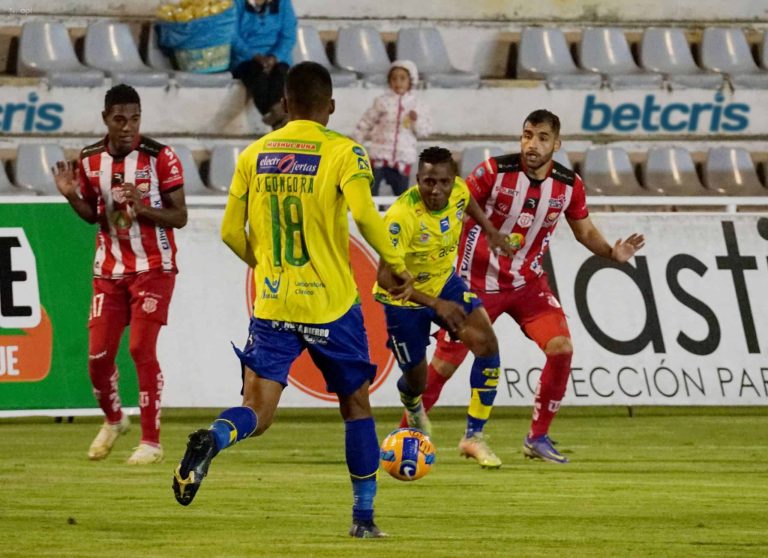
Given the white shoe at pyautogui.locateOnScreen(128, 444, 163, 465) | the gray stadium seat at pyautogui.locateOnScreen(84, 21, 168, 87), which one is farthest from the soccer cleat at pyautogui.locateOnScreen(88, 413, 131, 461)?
the gray stadium seat at pyautogui.locateOnScreen(84, 21, 168, 87)

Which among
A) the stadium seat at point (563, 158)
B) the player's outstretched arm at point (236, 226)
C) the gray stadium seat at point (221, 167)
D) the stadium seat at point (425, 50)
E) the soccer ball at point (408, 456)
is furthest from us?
the stadium seat at point (425, 50)

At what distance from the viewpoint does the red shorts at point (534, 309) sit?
10.5m

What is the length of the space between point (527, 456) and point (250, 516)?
3.31 m

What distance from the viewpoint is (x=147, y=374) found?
33.8ft

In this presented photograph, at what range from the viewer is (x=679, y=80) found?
19484 millimetres

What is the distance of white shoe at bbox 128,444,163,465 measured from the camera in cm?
1016

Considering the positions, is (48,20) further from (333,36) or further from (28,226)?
(28,226)

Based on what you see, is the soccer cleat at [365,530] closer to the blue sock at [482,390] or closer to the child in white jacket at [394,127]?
the blue sock at [482,390]

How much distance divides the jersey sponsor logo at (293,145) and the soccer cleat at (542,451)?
4105 millimetres

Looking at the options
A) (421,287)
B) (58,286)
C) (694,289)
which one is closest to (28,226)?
(58,286)

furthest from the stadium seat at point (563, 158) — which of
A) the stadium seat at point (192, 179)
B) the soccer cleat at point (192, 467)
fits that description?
the soccer cleat at point (192, 467)

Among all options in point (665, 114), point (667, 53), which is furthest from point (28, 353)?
point (667, 53)

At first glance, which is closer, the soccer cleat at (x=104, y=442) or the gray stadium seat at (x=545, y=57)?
the soccer cleat at (x=104, y=442)

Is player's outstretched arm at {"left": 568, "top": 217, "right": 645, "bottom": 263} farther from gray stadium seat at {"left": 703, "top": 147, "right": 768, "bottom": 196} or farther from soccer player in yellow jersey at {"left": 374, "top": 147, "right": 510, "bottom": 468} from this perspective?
gray stadium seat at {"left": 703, "top": 147, "right": 768, "bottom": 196}
